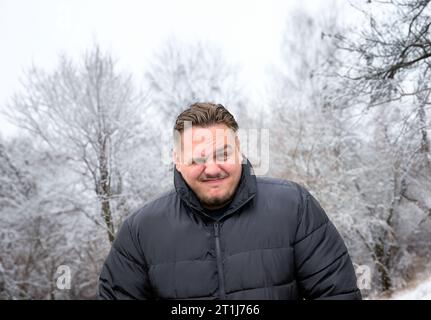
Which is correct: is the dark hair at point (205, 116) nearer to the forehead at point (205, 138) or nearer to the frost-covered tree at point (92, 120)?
the forehead at point (205, 138)

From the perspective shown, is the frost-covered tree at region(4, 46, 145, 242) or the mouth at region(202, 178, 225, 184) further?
the frost-covered tree at region(4, 46, 145, 242)

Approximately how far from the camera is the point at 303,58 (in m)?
18.7

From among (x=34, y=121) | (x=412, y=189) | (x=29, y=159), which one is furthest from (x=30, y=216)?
(x=412, y=189)

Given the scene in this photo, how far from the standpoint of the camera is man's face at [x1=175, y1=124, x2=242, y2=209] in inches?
54.5

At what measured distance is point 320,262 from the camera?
138cm

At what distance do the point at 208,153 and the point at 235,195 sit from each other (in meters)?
0.20

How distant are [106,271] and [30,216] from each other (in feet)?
42.8

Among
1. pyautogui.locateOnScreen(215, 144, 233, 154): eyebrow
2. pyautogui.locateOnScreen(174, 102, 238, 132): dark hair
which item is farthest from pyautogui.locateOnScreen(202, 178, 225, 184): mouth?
pyautogui.locateOnScreen(174, 102, 238, 132): dark hair

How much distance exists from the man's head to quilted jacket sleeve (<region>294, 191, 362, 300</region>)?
310 mm

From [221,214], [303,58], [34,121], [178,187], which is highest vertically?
[303,58]

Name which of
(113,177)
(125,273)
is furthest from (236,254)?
(113,177)
